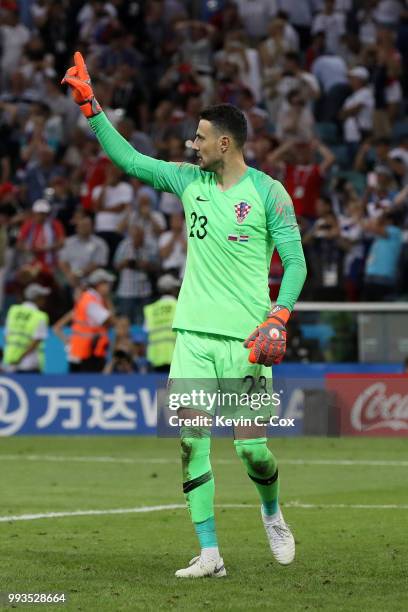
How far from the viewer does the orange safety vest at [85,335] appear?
20.3 m

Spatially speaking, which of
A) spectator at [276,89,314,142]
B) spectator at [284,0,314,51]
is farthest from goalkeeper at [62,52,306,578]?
spectator at [284,0,314,51]

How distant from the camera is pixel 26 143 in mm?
24266

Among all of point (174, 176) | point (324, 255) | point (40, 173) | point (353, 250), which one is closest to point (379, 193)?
point (353, 250)

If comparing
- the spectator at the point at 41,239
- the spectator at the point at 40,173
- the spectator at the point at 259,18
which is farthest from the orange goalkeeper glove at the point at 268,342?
the spectator at the point at 259,18

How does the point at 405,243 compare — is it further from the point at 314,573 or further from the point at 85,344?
the point at 314,573

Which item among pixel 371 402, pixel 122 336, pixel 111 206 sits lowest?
pixel 371 402

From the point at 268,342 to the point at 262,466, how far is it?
2.51ft

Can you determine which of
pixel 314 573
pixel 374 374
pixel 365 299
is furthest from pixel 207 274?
pixel 365 299

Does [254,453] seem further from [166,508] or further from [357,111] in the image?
[357,111]

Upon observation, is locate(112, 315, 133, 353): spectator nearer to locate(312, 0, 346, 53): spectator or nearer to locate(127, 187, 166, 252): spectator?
locate(127, 187, 166, 252): spectator

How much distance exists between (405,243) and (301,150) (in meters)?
2.47

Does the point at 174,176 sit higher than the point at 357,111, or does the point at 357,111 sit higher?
the point at 357,111

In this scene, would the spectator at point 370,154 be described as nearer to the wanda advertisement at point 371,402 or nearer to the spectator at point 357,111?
the spectator at point 357,111

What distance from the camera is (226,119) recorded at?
26.1 feet
